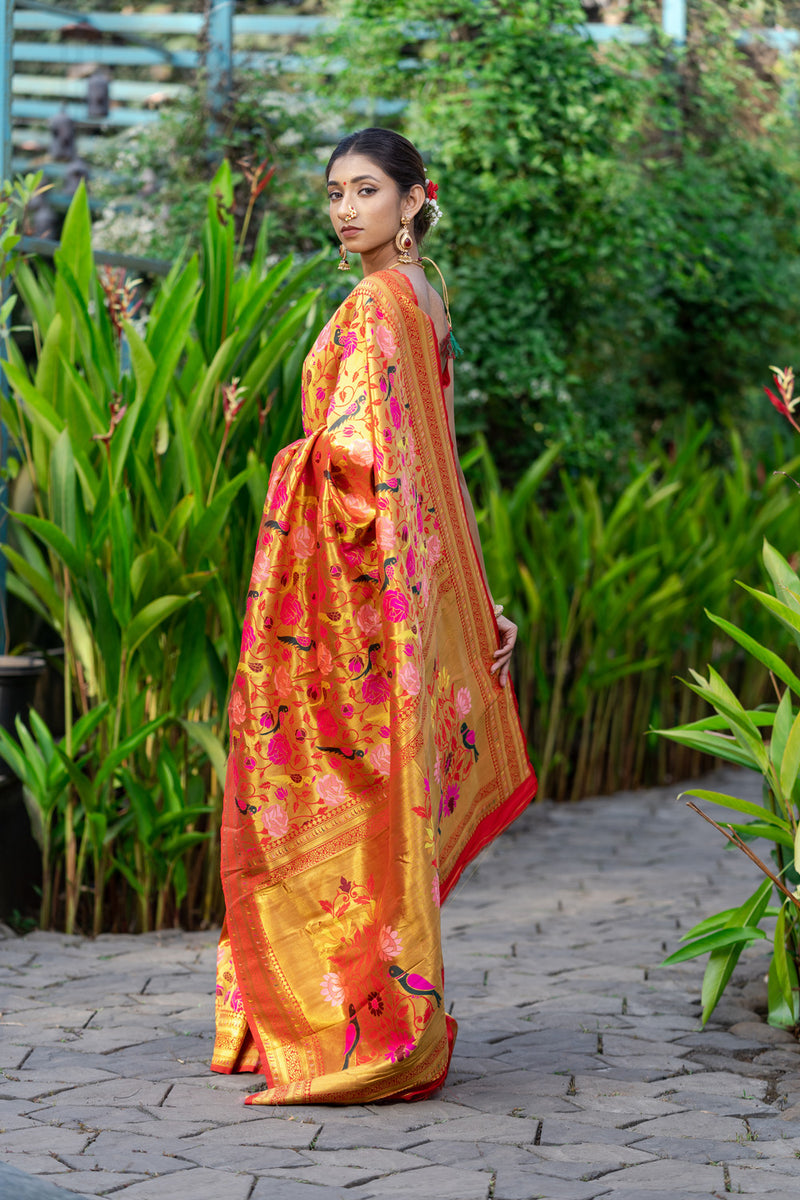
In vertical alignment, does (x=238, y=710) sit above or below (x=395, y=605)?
below

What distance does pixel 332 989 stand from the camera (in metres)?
2.40

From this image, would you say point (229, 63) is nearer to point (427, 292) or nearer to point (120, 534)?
point (120, 534)

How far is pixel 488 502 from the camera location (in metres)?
5.73

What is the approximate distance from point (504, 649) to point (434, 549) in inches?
10.0

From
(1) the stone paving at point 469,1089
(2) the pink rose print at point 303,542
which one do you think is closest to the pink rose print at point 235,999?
(1) the stone paving at point 469,1089

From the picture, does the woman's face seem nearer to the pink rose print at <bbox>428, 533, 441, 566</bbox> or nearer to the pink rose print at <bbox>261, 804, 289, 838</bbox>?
the pink rose print at <bbox>428, 533, 441, 566</bbox>

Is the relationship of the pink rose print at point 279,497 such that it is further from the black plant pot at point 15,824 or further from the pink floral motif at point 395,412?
the black plant pot at point 15,824

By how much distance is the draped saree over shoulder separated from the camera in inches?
91.7

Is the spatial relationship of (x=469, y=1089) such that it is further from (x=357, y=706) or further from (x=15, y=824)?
(x=15, y=824)

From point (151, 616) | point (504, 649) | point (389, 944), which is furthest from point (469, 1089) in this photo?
point (151, 616)

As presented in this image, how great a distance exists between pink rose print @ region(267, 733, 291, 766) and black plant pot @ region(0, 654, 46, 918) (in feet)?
4.83

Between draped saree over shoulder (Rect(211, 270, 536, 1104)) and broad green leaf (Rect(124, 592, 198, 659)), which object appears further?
broad green leaf (Rect(124, 592, 198, 659))

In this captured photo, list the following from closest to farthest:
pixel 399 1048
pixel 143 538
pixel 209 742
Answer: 1. pixel 399 1048
2. pixel 209 742
3. pixel 143 538

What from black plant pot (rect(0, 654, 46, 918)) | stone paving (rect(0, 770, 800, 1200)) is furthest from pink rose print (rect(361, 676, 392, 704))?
black plant pot (rect(0, 654, 46, 918))
